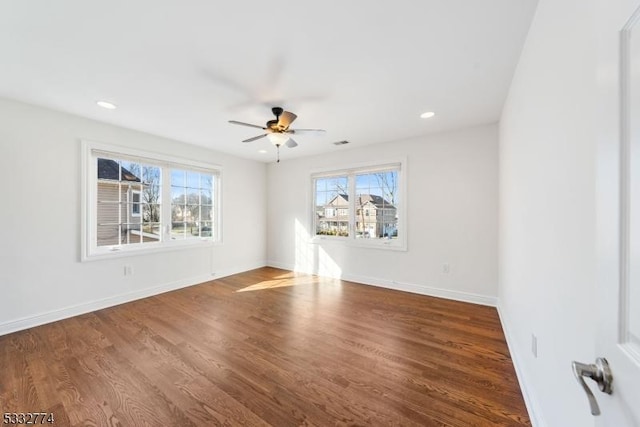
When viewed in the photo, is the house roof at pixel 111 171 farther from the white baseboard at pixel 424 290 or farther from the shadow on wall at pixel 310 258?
the white baseboard at pixel 424 290

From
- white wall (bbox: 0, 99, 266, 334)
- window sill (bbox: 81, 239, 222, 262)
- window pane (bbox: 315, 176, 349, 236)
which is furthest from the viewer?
window pane (bbox: 315, 176, 349, 236)

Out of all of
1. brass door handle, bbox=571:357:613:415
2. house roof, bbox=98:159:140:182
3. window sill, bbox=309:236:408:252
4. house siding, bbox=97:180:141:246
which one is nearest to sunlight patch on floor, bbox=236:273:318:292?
window sill, bbox=309:236:408:252

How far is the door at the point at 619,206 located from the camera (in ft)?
1.56

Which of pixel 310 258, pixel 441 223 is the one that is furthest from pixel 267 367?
pixel 310 258

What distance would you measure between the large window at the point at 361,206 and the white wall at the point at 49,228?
9.19 feet

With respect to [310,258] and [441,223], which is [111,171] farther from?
[441,223]

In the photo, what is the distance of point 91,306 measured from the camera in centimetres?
316

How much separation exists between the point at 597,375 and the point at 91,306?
4.40 m

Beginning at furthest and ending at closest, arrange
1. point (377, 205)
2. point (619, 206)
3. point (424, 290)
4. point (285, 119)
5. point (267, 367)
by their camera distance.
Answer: point (377, 205), point (424, 290), point (285, 119), point (267, 367), point (619, 206)

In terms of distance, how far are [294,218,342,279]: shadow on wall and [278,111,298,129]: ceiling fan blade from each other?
9.10 ft

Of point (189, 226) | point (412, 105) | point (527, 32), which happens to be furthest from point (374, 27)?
point (189, 226)

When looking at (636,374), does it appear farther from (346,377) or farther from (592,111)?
(346,377)

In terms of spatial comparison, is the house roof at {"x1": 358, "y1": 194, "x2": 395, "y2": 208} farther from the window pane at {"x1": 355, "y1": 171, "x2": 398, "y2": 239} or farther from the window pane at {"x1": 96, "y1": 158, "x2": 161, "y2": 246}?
the window pane at {"x1": 96, "y1": 158, "x2": 161, "y2": 246}

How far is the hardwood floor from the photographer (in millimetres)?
1604
